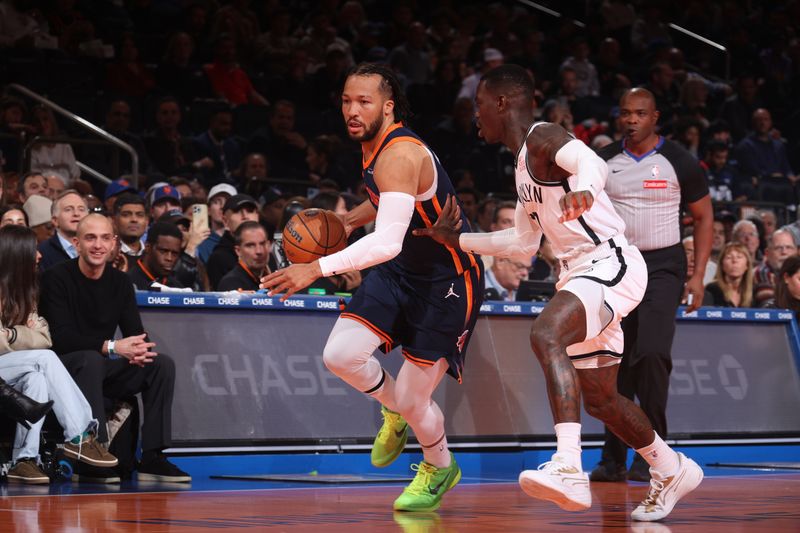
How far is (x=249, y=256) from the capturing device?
9.28 metres

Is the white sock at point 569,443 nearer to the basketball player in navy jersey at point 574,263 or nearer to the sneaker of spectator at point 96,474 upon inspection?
the basketball player in navy jersey at point 574,263

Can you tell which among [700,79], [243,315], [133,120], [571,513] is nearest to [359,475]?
[243,315]

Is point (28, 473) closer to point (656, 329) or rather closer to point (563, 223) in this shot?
point (563, 223)

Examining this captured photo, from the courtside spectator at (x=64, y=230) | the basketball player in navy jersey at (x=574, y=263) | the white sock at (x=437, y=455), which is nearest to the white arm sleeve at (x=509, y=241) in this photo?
the basketball player in navy jersey at (x=574, y=263)

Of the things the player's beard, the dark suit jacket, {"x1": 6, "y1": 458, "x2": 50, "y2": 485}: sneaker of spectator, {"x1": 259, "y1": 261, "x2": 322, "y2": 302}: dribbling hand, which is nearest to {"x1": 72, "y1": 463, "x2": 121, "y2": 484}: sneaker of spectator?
{"x1": 6, "y1": 458, "x2": 50, "y2": 485}: sneaker of spectator

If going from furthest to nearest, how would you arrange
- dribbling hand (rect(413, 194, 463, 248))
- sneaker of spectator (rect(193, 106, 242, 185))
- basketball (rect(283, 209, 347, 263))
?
sneaker of spectator (rect(193, 106, 242, 185)), dribbling hand (rect(413, 194, 463, 248)), basketball (rect(283, 209, 347, 263))

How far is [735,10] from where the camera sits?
22344 millimetres

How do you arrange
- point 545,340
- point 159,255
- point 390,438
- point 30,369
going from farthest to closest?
point 159,255, point 30,369, point 390,438, point 545,340

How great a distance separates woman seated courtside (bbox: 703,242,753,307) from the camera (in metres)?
11.2

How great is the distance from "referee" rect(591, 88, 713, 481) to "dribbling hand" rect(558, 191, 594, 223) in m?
2.90

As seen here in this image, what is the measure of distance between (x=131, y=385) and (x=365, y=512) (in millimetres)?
2448

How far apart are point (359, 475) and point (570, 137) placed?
3.51 metres

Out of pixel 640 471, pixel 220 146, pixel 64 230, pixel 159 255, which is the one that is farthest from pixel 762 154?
pixel 64 230

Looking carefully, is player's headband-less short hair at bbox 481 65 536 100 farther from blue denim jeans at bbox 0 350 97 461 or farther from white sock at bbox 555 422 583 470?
blue denim jeans at bbox 0 350 97 461
